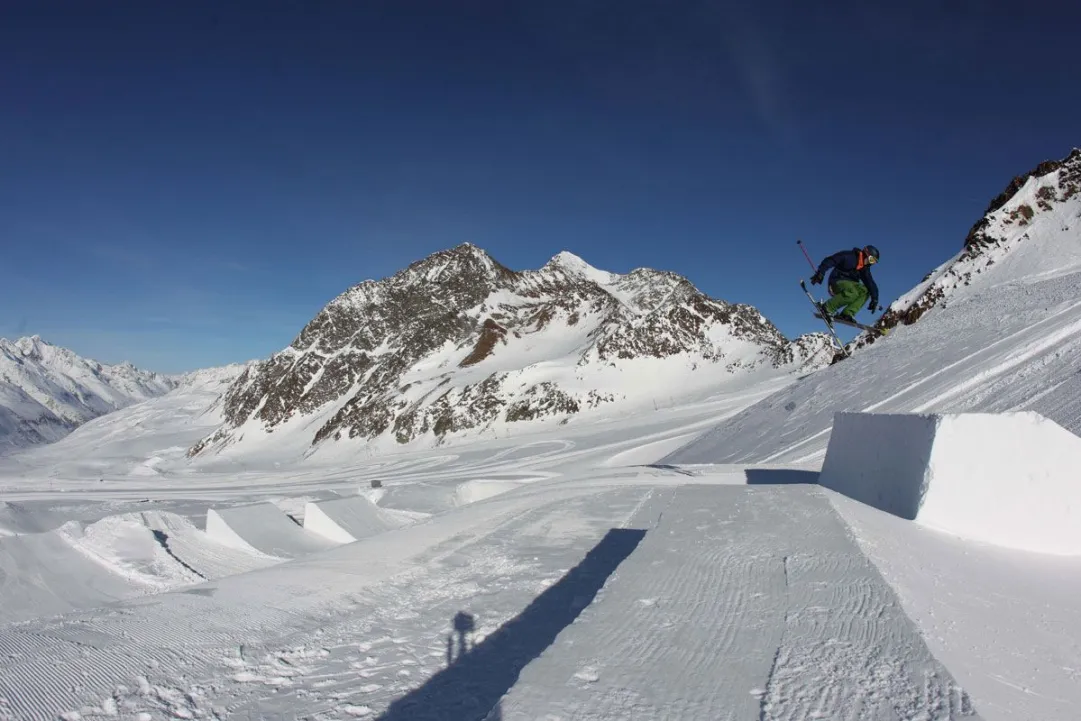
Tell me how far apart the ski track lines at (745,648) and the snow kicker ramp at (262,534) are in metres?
11.7

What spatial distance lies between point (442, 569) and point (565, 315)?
7818cm

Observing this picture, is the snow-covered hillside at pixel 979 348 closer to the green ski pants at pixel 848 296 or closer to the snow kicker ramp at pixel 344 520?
the green ski pants at pixel 848 296

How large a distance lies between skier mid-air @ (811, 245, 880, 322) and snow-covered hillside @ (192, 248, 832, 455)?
3490cm

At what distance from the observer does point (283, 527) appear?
15.7 metres

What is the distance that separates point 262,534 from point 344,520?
1937 millimetres

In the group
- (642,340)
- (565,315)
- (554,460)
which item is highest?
(565,315)

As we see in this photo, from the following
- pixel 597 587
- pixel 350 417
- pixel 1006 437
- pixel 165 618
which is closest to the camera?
pixel 165 618

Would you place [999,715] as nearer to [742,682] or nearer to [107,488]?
[742,682]

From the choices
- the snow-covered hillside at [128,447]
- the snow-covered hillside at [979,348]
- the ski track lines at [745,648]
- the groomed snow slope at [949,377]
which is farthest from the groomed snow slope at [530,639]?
the snow-covered hillside at [128,447]

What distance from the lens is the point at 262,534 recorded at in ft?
50.3

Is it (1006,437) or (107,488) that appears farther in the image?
(107,488)

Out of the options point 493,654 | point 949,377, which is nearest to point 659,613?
point 493,654

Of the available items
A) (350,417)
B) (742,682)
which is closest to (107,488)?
(350,417)

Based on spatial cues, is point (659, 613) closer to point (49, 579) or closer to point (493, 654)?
point (493, 654)
